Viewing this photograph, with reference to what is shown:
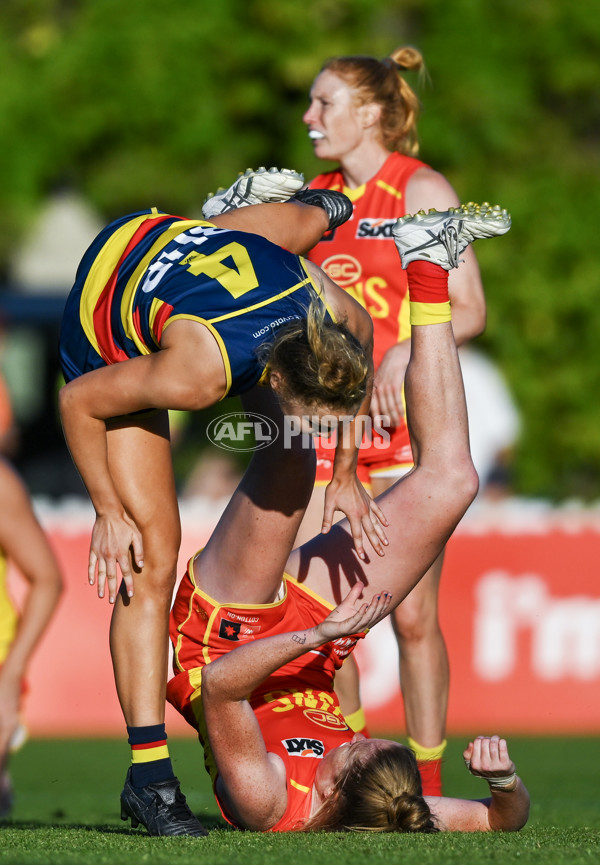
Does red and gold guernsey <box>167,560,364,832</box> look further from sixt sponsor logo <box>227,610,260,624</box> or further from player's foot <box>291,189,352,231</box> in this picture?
player's foot <box>291,189,352,231</box>

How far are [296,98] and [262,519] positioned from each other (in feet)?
35.8

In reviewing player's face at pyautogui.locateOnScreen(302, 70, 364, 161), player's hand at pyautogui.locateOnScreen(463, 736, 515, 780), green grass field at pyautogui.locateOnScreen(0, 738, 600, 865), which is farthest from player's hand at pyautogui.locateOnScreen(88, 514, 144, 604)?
player's face at pyautogui.locateOnScreen(302, 70, 364, 161)

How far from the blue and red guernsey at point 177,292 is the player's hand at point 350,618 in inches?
27.5

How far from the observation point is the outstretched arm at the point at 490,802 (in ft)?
13.2

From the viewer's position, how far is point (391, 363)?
5141mm

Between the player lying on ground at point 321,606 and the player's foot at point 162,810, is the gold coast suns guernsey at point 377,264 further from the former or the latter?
the player's foot at point 162,810

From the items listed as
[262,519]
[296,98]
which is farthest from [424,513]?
[296,98]

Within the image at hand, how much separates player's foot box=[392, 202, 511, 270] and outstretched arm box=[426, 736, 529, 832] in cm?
158

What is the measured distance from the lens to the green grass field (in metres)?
3.48

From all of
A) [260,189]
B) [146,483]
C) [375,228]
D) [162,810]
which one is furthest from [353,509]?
[375,228]

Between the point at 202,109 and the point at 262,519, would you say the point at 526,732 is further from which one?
the point at 202,109

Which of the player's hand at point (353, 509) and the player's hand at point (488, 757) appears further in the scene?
the player's hand at point (353, 509)

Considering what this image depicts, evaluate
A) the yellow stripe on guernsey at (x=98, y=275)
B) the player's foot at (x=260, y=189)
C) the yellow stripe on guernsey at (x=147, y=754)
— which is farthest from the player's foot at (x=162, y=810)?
the player's foot at (x=260, y=189)

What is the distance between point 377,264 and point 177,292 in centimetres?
170
